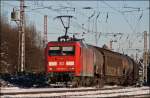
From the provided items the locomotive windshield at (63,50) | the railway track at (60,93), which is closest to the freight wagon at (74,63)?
the locomotive windshield at (63,50)

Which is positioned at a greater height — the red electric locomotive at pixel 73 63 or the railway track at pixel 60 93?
the red electric locomotive at pixel 73 63

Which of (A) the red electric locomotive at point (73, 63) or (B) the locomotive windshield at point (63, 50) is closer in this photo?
(A) the red electric locomotive at point (73, 63)

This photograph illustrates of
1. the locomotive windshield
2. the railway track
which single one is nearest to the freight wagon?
the locomotive windshield

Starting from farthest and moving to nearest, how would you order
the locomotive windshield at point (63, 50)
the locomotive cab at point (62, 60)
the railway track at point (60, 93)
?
the locomotive windshield at point (63, 50), the locomotive cab at point (62, 60), the railway track at point (60, 93)

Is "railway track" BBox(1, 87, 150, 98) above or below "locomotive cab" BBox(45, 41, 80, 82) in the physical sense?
below

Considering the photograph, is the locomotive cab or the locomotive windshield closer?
the locomotive cab

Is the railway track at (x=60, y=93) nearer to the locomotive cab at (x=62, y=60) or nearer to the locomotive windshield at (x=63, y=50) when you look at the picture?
the locomotive cab at (x=62, y=60)

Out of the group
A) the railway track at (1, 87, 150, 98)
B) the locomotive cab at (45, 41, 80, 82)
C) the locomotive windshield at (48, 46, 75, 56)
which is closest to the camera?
the railway track at (1, 87, 150, 98)

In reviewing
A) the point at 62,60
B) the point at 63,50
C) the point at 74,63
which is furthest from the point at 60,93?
the point at 63,50

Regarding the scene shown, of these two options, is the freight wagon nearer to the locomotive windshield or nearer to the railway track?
the locomotive windshield

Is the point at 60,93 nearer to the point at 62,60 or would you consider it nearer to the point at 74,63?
the point at 74,63

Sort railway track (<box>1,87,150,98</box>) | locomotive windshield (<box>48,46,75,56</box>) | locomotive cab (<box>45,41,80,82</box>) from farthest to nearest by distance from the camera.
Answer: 1. locomotive windshield (<box>48,46,75,56</box>)
2. locomotive cab (<box>45,41,80,82</box>)
3. railway track (<box>1,87,150,98</box>)

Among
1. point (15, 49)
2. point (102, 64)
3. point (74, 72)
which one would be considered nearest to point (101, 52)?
A: point (102, 64)

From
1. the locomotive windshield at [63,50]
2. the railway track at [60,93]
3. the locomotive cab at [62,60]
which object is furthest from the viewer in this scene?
the locomotive windshield at [63,50]
